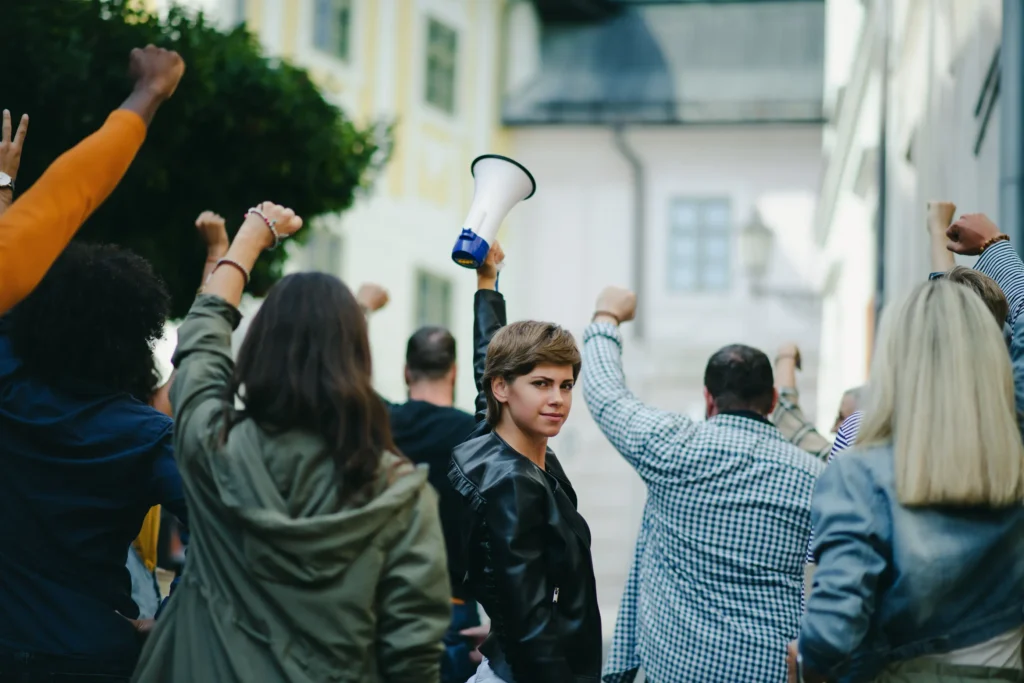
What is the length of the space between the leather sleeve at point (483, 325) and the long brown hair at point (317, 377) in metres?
1.37

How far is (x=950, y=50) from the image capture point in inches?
427

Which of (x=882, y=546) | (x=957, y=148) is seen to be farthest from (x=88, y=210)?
(x=957, y=148)

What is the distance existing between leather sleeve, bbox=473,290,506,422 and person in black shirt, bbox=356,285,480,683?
1384 millimetres

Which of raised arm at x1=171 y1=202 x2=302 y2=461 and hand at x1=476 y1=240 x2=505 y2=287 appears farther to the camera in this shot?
hand at x1=476 y1=240 x2=505 y2=287

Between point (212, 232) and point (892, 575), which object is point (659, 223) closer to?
point (212, 232)

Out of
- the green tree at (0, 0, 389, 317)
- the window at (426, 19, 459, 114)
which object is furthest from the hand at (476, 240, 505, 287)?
the window at (426, 19, 459, 114)

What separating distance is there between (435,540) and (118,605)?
1.00m

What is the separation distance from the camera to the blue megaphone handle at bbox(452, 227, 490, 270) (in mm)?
4688

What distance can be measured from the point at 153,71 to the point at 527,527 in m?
1.51

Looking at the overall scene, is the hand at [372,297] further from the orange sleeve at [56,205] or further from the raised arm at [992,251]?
the raised arm at [992,251]

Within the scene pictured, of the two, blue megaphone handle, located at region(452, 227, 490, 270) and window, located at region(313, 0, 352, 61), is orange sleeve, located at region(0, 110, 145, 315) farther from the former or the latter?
window, located at region(313, 0, 352, 61)

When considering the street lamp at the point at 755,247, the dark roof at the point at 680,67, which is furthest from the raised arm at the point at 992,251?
the dark roof at the point at 680,67

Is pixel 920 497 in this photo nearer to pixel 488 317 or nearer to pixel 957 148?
pixel 488 317

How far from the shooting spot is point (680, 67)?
1128 inches
